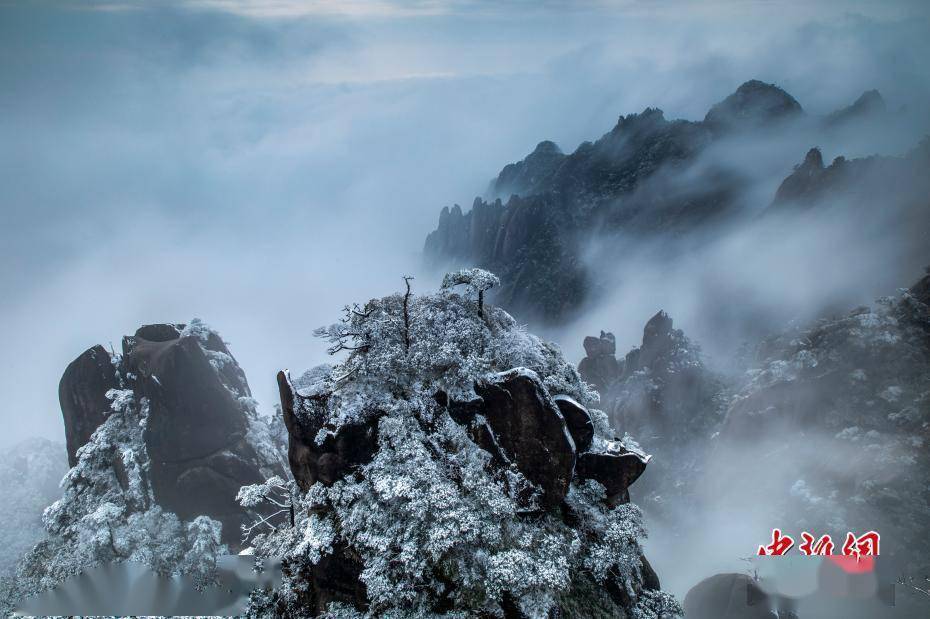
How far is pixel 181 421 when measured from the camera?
4191cm

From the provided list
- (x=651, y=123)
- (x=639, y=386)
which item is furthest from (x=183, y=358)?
(x=651, y=123)

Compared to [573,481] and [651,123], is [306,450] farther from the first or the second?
[651,123]

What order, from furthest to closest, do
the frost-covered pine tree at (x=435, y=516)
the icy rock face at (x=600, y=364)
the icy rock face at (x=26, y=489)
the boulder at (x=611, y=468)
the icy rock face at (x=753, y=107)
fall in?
the icy rock face at (x=753, y=107) < the icy rock face at (x=600, y=364) < the icy rock face at (x=26, y=489) < the boulder at (x=611, y=468) < the frost-covered pine tree at (x=435, y=516)

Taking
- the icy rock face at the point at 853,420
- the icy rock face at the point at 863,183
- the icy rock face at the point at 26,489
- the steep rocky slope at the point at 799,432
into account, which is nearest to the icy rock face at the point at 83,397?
the icy rock face at the point at 26,489

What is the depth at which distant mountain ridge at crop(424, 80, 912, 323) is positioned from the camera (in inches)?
5098

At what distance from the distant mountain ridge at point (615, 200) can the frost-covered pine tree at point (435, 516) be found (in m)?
108

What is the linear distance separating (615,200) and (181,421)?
5452 inches

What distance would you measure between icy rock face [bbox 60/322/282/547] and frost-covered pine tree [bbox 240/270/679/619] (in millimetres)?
21918

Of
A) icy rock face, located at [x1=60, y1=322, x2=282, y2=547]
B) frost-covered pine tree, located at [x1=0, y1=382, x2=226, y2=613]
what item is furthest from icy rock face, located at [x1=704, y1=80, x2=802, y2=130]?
frost-covered pine tree, located at [x1=0, y1=382, x2=226, y2=613]

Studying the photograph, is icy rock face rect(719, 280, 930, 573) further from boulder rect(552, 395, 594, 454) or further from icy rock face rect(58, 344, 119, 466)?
icy rock face rect(58, 344, 119, 466)

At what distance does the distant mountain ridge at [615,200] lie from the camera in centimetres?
12950

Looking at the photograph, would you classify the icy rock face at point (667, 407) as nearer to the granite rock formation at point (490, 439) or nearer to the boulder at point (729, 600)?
the boulder at point (729, 600)

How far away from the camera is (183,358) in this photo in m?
42.9

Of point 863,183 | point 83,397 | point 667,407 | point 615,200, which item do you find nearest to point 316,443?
point 83,397
